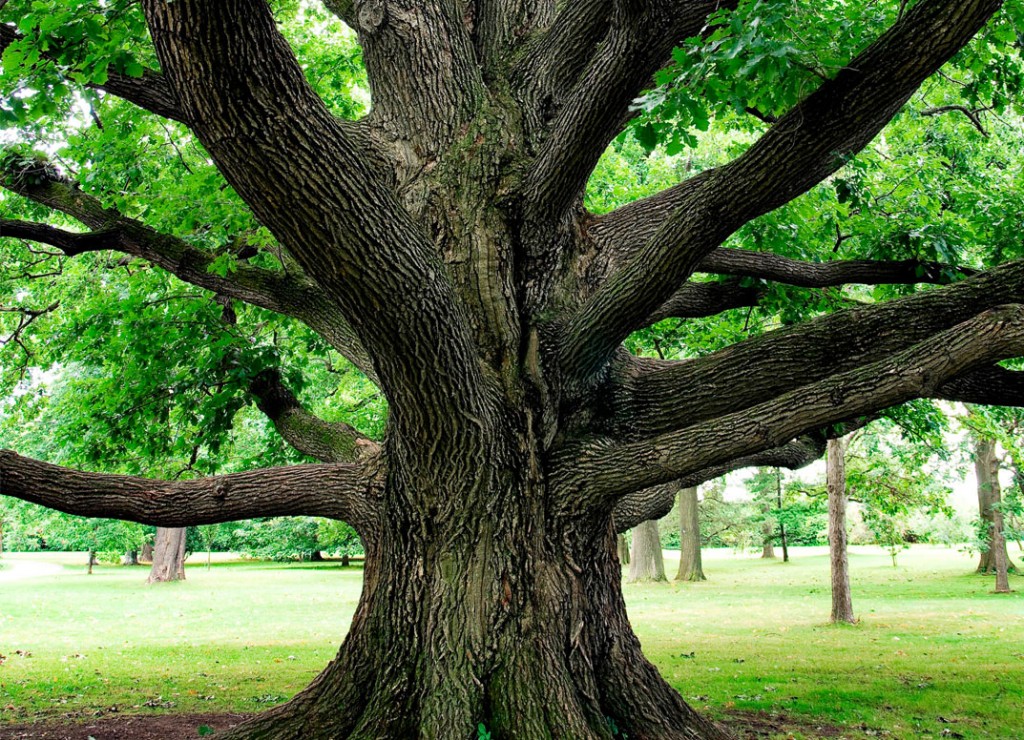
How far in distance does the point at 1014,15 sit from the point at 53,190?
751 cm

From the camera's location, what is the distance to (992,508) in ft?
70.9

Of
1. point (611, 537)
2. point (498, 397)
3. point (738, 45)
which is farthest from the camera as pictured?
point (611, 537)

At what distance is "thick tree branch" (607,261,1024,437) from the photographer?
4.94 meters

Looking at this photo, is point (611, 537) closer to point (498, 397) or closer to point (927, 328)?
point (498, 397)

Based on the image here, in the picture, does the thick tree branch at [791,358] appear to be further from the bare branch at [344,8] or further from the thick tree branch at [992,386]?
the bare branch at [344,8]

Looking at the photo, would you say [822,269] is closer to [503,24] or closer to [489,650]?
[503,24]

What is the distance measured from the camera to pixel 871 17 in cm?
576

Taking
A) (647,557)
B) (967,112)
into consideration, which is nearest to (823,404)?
(967,112)

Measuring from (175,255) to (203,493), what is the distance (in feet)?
7.96

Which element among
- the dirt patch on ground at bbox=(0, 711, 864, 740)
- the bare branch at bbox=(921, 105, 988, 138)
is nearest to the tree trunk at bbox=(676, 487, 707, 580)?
the bare branch at bbox=(921, 105, 988, 138)

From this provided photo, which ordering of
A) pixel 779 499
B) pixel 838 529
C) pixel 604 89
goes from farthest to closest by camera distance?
1. pixel 779 499
2. pixel 838 529
3. pixel 604 89

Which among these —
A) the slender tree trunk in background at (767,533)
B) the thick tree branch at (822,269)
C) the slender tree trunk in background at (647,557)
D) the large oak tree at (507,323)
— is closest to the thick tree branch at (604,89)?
the large oak tree at (507,323)

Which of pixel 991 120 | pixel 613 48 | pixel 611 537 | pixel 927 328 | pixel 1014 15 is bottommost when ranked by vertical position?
pixel 611 537

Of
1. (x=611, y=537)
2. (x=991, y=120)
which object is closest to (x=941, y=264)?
(x=611, y=537)
